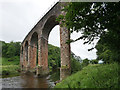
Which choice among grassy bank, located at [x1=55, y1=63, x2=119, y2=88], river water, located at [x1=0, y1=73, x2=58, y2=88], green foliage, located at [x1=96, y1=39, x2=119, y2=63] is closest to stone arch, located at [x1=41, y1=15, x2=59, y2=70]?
river water, located at [x1=0, y1=73, x2=58, y2=88]

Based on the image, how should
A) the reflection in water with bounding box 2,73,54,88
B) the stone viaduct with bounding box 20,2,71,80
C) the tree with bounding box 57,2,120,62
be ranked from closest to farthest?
the tree with bounding box 57,2,120,62 → the reflection in water with bounding box 2,73,54,88 → the stone viaduct with bounding box 20,2,71,80

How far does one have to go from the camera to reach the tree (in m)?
3.26

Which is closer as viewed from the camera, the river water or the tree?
the tree

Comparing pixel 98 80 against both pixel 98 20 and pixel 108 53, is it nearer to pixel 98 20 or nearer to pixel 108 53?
pixel 98 20

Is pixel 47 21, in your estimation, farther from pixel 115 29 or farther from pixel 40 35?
pixel 115 29

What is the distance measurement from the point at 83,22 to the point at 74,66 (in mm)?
9900

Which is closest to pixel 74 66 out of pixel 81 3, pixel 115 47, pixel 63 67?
pixel 63 67

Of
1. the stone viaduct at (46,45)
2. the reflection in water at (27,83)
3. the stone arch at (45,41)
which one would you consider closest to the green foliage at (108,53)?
the stone viaduct at (46,45)

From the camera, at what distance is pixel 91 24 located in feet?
11.6

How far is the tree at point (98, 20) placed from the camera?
3262 mm

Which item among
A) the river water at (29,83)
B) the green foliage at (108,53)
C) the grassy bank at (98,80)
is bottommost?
the river water at (29,83)

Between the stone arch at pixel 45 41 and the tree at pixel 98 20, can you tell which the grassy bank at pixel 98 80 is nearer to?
the tree at pixel 98 20

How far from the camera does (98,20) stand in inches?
132

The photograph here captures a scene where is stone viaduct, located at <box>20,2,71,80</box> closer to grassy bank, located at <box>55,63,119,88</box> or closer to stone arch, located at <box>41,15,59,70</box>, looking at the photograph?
stone arch, located at <box>41,15,59,70</box>
